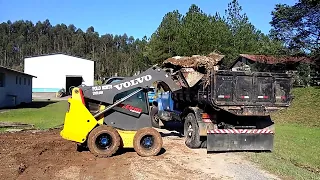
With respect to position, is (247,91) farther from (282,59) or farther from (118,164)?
(282,59)

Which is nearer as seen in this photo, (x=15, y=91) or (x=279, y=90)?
(x=279, y=90)

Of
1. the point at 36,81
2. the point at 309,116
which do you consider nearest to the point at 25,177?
the point at 309,116

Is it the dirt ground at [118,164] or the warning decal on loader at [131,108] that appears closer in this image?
the dirt ground at [118,164]

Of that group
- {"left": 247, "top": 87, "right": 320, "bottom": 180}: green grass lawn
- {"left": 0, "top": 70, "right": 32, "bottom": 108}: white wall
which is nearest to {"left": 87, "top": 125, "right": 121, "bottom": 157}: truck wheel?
{"left": 247, "top": 87, "right": 320, "bottom": 180}: green grass lawn

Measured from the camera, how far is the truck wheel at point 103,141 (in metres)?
9.61

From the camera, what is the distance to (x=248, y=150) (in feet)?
36.4

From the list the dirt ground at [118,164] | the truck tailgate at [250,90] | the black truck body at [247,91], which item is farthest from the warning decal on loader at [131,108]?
the truck tailgate at [250,90]

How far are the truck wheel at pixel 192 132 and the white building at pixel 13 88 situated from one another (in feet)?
83.3

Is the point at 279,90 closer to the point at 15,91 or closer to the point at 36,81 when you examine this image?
the point at 15,91

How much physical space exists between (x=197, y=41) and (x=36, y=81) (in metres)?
37.3

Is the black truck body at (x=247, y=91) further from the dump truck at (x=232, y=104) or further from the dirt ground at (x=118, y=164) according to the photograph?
the dirt ground at (x=118, y=164)

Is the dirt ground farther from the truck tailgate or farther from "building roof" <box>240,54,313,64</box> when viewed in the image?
"building roof" <box>240,54,313,64</box>

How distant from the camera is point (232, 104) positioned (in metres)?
10.5

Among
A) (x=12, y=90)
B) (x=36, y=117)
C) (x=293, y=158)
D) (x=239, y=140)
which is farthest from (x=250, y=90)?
(x=12, y=90)
